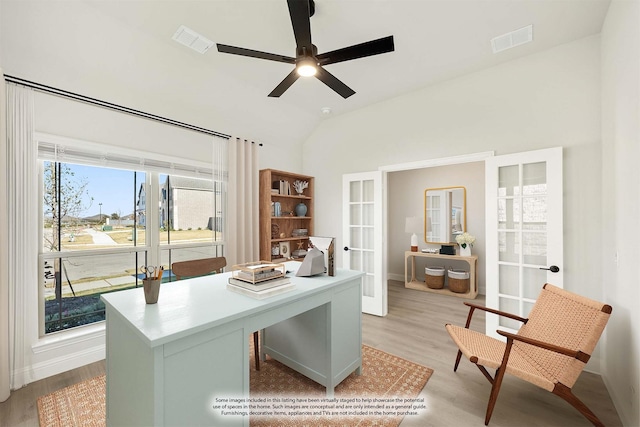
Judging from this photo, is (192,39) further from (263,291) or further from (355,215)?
(355,215)

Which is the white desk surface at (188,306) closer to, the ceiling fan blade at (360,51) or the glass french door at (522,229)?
the ceiling fan blade at (360,51)

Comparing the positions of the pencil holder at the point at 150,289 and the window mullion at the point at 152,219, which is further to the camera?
the window mullion at the point at 152,219

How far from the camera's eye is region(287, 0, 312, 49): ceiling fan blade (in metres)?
1.51

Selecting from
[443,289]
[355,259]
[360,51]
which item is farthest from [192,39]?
[443,289]

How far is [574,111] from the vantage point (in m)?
2.53

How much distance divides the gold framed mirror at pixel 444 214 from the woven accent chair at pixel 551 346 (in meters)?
3.02

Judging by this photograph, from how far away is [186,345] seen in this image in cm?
120

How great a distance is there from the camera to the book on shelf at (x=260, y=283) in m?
1.63

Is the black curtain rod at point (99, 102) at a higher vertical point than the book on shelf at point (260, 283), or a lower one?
higher

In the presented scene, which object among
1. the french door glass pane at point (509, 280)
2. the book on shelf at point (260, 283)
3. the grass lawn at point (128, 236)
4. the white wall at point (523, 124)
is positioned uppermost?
the white wall at point (523, 124)

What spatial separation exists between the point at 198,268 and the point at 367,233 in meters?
2.33

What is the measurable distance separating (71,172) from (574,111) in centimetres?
479

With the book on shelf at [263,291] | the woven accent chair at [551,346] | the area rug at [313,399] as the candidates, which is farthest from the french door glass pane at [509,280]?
the book on shelf at [263,291]

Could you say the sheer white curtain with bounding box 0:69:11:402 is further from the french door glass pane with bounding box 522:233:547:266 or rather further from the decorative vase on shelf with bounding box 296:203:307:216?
the french door glass pane with bounding box 522:233:547:266
